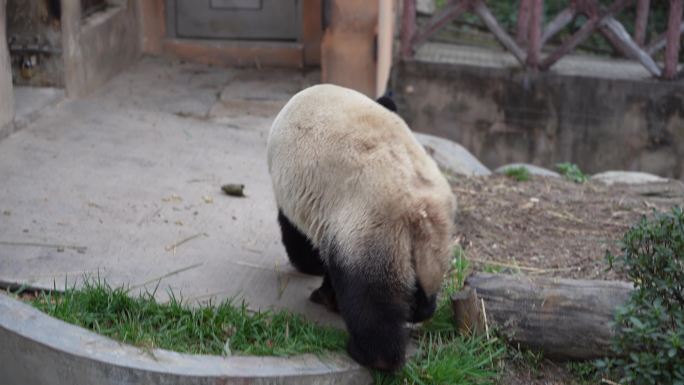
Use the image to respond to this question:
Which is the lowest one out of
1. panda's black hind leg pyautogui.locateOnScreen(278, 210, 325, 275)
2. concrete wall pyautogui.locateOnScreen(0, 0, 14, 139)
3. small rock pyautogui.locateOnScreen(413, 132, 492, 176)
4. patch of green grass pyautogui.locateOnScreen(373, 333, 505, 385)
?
small rock pyautogui.locateOnScreen(413, 132, 492, 176)

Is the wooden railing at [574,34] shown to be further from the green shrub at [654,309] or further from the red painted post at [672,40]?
the green shrub at [654,309]

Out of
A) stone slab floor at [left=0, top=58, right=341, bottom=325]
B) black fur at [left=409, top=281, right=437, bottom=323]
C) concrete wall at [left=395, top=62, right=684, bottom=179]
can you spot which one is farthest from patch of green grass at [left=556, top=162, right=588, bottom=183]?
black fur at [left=409, top=281, right=437, bottom=323]

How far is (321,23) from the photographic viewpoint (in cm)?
941

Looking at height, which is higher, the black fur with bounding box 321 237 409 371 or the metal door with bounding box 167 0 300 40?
the metal door with bounding box 167 0 300 40

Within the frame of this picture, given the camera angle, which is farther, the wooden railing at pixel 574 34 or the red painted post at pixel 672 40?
the wooden railing at pixel 574 34

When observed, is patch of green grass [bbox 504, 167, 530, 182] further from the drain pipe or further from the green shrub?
the green shrub

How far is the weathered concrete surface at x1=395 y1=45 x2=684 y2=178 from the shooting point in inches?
437

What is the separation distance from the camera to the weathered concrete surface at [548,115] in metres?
11.1

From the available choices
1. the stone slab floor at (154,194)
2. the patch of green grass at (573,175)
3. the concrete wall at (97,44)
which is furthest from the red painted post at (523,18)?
the concrete wall at (97,44)

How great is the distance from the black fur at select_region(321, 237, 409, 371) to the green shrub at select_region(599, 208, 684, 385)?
0.97 m

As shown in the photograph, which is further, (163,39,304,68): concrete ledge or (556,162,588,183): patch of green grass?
(163,39,304,68): concrete ledge

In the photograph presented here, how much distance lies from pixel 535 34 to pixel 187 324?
795cm

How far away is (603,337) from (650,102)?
7.31m

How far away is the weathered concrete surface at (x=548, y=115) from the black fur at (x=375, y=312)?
7.84m
